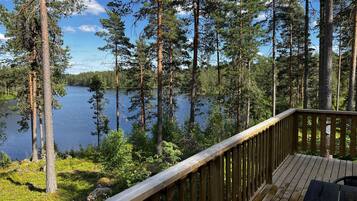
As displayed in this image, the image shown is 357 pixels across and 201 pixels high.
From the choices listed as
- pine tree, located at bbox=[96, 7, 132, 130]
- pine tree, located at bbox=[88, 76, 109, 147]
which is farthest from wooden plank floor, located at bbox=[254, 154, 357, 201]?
pine tree, located at bbox=[88, 76, 109, 147]

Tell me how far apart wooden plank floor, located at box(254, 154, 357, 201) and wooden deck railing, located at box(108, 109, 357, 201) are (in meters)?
0.14

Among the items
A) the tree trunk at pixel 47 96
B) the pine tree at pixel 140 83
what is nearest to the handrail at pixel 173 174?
the tree trunk at pixel 47 96

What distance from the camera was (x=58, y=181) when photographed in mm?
11797

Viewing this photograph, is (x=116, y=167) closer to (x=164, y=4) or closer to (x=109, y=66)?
(x=164, y=4)

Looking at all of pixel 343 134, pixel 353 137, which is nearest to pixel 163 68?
pixel 343 134

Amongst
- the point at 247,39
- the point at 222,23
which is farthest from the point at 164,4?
the point at 247,39

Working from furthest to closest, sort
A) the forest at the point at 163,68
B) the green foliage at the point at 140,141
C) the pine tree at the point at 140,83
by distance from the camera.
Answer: the pine tree at the point at 140,83 < the green foliage at the point at 140,141 < the forest at the point at 163,68

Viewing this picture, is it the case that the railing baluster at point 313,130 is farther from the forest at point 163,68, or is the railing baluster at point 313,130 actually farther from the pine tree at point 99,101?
the pine tree at point 99,101

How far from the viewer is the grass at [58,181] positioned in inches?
388

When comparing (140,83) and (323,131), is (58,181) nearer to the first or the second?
(323,131)

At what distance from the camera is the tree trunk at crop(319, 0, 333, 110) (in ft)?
17.5

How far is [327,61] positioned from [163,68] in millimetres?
12496

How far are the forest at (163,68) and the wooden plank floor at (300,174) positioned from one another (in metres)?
1.73

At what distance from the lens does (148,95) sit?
76.2 ft
